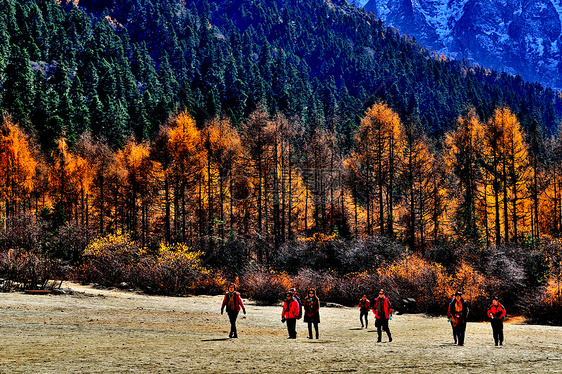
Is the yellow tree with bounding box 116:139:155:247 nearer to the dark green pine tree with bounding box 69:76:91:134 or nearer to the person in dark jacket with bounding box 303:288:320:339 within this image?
the dark green pine tree with bounding box 69:76:91:134

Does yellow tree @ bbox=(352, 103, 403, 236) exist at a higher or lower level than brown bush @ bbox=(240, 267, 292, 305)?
higher

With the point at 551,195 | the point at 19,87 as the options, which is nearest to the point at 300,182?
the point at 551,195

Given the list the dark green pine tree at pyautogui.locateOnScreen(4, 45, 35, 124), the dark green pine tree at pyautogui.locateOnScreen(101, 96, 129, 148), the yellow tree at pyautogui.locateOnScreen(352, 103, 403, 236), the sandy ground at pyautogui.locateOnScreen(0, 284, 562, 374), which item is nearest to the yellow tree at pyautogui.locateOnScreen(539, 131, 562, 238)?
the yellow tree at pyautogui.locateOnScreen(352, 103, 403, 236)

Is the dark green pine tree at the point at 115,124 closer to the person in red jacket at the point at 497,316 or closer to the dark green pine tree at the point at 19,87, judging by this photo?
the dark green pine tree at the point at 19,87

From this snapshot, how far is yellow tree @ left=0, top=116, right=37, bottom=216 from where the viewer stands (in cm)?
3800

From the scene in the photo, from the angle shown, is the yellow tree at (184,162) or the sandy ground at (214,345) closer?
the sandy ground at (214,345)

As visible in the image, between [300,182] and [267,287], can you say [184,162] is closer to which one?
[300,182]

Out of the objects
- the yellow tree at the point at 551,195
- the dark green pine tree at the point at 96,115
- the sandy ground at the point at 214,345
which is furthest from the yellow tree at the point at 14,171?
the yellow tree at the point at 551,195

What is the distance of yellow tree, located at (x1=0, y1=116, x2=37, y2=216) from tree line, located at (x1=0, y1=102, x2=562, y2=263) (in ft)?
0.31

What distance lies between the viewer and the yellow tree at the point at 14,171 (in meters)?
38.0

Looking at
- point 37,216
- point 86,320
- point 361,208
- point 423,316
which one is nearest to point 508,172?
point 361,208

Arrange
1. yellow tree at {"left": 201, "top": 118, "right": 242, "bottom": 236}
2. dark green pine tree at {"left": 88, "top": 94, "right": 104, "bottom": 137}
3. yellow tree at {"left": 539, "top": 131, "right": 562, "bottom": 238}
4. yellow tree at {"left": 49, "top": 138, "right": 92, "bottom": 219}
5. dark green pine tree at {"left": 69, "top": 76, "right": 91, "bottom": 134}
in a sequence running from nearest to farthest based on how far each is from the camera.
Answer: yellow tree at {"left": 201, "top": 118, "right": 242, "bottom": 236}, yellow tree at {"left": 49, "top": 138, "right": 92, "bottom": 219}, yellow tree at {"left": 539, "top": 131, "right": 562, "bottom": 238}, dark green pine tree at {"left": 69, "top": 76, "right": 91, "bottom": 134}, dark green pine tree at {"left": 88, "top": 94, "right": 104, "bottom": 137}

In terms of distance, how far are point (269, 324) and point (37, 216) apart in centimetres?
2742

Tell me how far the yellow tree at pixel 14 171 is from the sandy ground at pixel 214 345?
22.0 metres
